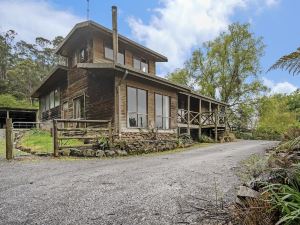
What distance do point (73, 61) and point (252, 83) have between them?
22687 millimetres

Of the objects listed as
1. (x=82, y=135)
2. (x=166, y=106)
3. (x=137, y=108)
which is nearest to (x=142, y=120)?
(x=137, y=108)

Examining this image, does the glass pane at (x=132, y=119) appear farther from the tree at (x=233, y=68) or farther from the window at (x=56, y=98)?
the tree at (x=233, y=68)

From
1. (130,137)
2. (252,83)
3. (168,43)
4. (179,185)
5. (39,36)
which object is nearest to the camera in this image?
(179,185)

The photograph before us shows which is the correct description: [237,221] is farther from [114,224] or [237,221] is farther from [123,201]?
[123,201]

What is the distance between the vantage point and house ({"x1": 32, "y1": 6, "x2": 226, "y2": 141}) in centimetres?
1496

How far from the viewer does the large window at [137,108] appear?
15656 millimetres

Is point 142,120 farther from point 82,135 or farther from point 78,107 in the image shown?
point 78,107

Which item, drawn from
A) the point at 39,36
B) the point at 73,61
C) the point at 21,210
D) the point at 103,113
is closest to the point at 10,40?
the point at 39,36

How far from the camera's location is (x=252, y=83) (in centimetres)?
3431

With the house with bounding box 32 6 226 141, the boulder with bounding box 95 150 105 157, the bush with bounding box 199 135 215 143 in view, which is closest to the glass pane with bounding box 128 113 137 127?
the house with bounding box 32 6 226 141

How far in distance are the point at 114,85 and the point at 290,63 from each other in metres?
13.3

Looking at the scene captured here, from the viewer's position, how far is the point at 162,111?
18.3m

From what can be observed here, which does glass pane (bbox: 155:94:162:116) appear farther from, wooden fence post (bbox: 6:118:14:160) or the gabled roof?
wooden fence post (bbox: 6:118:14:160)

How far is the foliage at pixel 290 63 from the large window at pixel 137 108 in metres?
13.7
